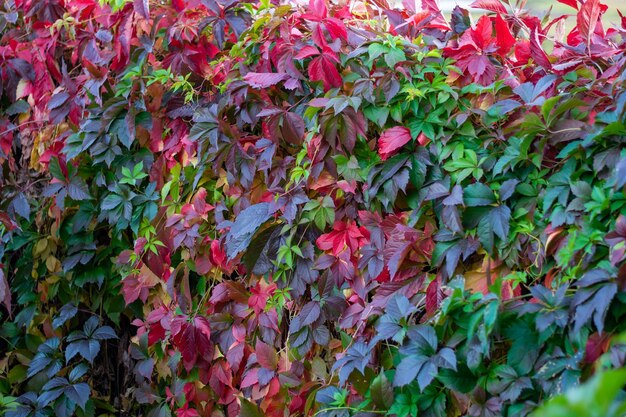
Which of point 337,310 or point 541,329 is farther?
point 337,310

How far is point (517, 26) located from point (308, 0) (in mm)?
616

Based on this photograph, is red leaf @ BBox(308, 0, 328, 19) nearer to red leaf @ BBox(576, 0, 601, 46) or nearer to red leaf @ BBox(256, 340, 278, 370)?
red leaf @ BBox(576, 0, 601, 46)

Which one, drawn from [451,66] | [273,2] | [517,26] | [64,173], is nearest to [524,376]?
[451,66]

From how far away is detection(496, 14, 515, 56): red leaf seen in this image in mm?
1891

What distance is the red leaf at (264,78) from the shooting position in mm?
2025

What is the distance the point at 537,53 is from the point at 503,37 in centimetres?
12

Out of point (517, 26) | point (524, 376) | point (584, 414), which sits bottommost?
point (524, 376)

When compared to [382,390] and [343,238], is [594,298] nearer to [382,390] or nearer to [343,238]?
[382,390]

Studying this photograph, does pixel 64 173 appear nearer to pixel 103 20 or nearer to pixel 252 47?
pixel 103 20

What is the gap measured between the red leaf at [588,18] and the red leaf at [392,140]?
1.59 feet

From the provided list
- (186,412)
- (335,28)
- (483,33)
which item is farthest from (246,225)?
(483,33)

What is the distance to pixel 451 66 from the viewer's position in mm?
1862

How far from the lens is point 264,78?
2041mm

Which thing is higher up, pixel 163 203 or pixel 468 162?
pixel 468 162
